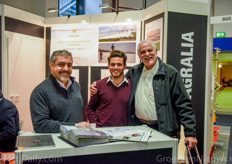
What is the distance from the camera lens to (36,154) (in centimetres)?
102

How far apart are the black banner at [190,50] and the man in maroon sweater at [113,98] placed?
1.11 metres

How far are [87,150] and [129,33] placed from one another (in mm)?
3060

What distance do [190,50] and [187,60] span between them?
15cm

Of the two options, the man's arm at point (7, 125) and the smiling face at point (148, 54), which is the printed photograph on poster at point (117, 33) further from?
the man's arm at point (7, 125)

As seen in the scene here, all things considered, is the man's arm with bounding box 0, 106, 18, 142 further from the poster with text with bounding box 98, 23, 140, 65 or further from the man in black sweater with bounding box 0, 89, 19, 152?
the poster with text with bounding box 98, 23, 140, 65

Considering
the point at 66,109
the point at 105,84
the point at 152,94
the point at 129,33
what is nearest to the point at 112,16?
the point at 129,33

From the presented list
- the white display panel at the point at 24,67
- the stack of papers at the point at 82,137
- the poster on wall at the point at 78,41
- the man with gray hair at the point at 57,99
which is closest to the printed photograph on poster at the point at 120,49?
the poster on wall at the point at 78,41

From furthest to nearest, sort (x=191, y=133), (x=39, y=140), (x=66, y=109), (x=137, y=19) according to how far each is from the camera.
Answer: (x=137, y=19) → (x=191, y=133) → (x=66, y=109) → (x=39, y=140)

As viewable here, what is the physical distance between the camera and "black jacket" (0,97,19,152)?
8.45ft

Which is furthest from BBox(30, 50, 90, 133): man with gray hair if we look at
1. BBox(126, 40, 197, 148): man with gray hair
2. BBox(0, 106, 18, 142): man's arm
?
BBox(0, 106, 18, 142): man's arm

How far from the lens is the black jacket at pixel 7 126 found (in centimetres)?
258

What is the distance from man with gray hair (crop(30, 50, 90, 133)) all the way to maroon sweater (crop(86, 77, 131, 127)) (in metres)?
0.37

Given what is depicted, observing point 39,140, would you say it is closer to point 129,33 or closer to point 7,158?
point 7,158

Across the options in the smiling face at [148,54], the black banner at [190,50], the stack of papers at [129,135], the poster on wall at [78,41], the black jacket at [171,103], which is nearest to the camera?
the stack of papers at [129,135]
